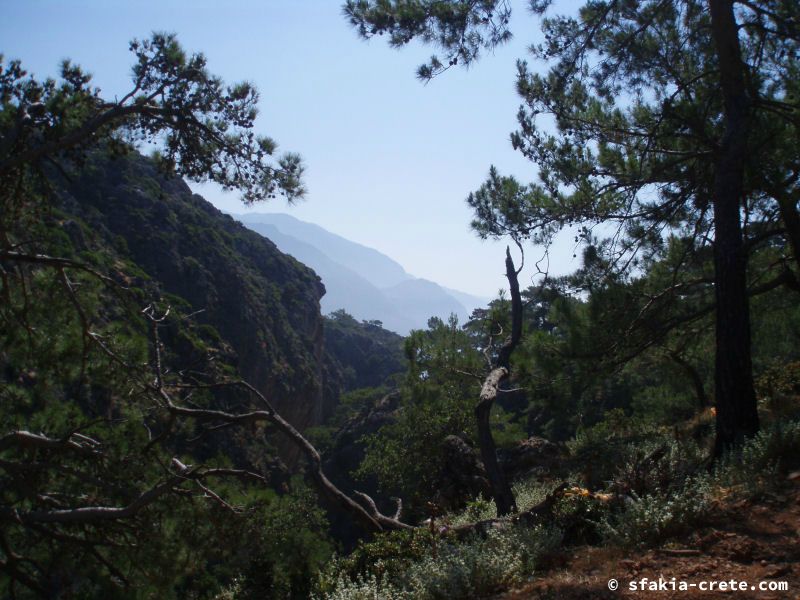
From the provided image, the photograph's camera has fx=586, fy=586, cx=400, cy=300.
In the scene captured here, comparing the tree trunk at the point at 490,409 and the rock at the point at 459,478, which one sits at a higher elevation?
the tree trunk at the point at 490,409

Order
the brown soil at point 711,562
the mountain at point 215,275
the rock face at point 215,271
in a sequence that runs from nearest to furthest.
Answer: the brown soil at point 711,562, the mountain at point 215,275, the rock face at point 215,271

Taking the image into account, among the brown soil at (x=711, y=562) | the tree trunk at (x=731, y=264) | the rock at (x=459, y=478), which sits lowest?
the rock at (x=459, y=478)

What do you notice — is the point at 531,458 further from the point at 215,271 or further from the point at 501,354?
the point at 215,271

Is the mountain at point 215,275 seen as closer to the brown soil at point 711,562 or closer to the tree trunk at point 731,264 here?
the tree trunk at point 731,264

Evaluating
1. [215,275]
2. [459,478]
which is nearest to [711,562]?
[459,478]

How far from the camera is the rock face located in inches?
1455

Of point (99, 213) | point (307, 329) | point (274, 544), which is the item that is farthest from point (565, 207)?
point (307, 329)

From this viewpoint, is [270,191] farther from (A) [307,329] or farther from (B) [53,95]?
(A) [307,329]

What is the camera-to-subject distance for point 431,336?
34.6ft

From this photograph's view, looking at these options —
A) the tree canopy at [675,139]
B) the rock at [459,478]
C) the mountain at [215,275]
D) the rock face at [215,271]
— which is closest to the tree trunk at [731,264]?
the tree canopy at [675,139]

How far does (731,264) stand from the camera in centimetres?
618

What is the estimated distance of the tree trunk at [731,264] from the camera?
5.99 meters

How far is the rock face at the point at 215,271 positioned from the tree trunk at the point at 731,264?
2648 centimetres

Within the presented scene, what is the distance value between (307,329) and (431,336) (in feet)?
154
